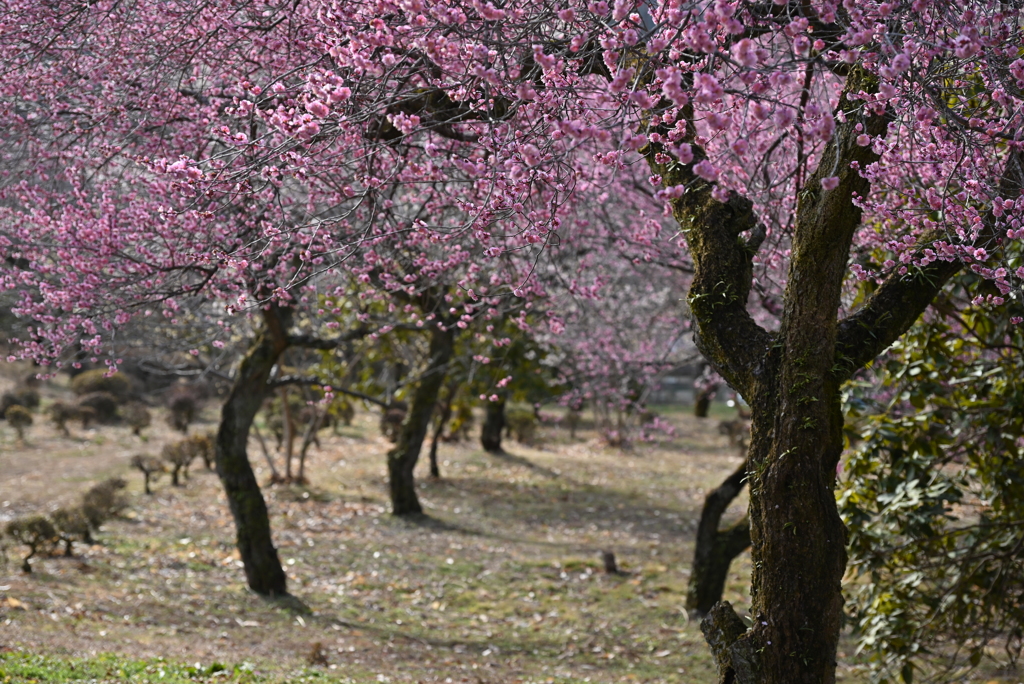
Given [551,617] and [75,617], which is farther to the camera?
[551,617]

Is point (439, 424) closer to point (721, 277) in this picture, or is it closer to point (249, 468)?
point (249, 468)

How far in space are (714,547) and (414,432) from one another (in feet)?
21.2

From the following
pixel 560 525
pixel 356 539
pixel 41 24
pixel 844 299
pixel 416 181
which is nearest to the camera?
pixel 41 24

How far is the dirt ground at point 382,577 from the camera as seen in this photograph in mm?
7691

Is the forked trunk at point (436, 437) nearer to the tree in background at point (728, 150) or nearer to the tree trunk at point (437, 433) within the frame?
the tree trunk at point (437, 433)

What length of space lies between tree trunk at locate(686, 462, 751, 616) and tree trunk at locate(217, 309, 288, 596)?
439 cm

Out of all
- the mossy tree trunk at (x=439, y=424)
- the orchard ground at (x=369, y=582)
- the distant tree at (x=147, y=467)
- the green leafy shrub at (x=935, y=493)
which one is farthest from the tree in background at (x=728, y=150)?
the mossy tree trunk at (x=439, y=424)

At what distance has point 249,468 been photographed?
9.42 metres

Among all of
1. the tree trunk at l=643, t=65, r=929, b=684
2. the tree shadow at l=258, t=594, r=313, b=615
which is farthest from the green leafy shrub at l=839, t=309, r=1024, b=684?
the tree shadow at l=258, t=594, r=313, b=615

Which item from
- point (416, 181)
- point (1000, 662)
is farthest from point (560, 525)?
point (416, 181)

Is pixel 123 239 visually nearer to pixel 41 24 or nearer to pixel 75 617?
pixel 41 24

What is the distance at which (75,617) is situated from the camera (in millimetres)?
8016

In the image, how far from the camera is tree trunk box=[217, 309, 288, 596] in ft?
30.7

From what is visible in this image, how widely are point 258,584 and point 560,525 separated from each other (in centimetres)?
600
